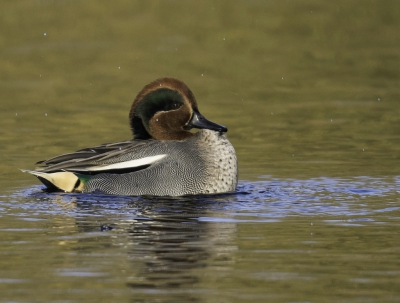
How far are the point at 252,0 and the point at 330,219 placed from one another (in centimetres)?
1473

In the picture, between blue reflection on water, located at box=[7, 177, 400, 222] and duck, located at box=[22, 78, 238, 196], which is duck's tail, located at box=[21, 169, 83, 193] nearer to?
duck, located at box=[22, 78, 238, 196]

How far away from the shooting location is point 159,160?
10148mm

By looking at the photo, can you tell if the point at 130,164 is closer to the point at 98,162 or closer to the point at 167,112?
the point at 98,162

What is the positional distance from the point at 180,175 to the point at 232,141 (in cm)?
305

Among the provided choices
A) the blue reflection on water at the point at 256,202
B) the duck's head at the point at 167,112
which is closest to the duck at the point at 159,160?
the duck's head at the point at 167,112

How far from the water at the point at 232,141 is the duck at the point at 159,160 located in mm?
230

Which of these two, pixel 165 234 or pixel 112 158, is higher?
pixel 112 158

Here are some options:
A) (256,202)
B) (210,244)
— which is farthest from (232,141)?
(210,244)

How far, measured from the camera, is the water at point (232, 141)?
22.2ft

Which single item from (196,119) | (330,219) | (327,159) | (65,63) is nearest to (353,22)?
(65,63)

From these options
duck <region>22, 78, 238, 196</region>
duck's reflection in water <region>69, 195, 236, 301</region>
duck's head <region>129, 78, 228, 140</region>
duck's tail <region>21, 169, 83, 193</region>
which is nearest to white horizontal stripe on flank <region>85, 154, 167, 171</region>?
duck <region>22, 78, 238, 196</region>

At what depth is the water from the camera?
22.2 ft

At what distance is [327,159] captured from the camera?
38.9 ft

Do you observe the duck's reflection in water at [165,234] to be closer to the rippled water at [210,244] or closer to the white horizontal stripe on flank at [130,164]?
the rippled water at [210,244]
